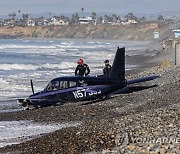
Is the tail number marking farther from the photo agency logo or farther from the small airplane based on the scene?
the photo agency logo

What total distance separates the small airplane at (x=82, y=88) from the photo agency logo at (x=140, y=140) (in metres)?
8.11

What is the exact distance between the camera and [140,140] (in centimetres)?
1073

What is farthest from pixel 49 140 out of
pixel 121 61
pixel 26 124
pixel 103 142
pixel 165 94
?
pixel 121 61

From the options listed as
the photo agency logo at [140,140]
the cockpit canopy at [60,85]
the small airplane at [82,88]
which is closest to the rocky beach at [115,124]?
the photo agency logo at [140,140]

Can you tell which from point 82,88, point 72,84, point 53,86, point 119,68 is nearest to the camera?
point 82,88

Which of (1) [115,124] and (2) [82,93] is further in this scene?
(2) [82,93]

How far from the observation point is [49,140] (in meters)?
13.1

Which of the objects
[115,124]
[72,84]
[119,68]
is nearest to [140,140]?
[115,124]

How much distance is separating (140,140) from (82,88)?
937 cm

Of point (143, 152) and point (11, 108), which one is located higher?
point (143, 152)

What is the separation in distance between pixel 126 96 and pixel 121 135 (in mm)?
8415

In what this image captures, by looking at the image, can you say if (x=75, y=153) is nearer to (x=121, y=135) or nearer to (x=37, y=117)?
(x=121, y=135)

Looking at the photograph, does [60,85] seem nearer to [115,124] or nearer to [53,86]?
[53,86]

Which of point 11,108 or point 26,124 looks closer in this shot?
point 26,124
